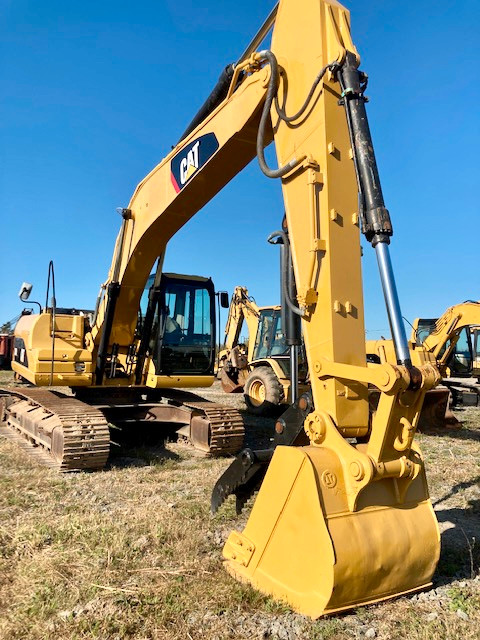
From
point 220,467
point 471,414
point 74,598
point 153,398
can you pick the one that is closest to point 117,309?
point 153,398

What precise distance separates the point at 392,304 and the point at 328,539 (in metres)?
1.37

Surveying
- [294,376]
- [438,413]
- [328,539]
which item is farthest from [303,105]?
[438,413]

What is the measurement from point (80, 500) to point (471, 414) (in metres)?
10.6

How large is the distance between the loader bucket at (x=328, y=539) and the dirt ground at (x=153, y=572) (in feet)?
0.36

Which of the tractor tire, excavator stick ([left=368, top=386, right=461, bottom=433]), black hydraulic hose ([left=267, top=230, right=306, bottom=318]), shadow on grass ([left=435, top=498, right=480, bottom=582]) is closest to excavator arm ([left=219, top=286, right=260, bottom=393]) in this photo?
the tractor tire

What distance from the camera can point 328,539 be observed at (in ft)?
9.12

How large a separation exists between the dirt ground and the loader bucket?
4.3 inches

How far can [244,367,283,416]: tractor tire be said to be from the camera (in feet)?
37.8

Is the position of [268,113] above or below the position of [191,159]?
below

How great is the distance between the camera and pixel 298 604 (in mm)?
2889

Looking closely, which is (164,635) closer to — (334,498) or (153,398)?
(334,498)

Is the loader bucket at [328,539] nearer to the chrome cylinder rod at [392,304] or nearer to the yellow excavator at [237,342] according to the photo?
the chrome cylinder rod at [392,304]

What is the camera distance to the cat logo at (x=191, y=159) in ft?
16.8

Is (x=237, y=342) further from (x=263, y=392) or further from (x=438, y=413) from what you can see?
(x=438, y=413)
